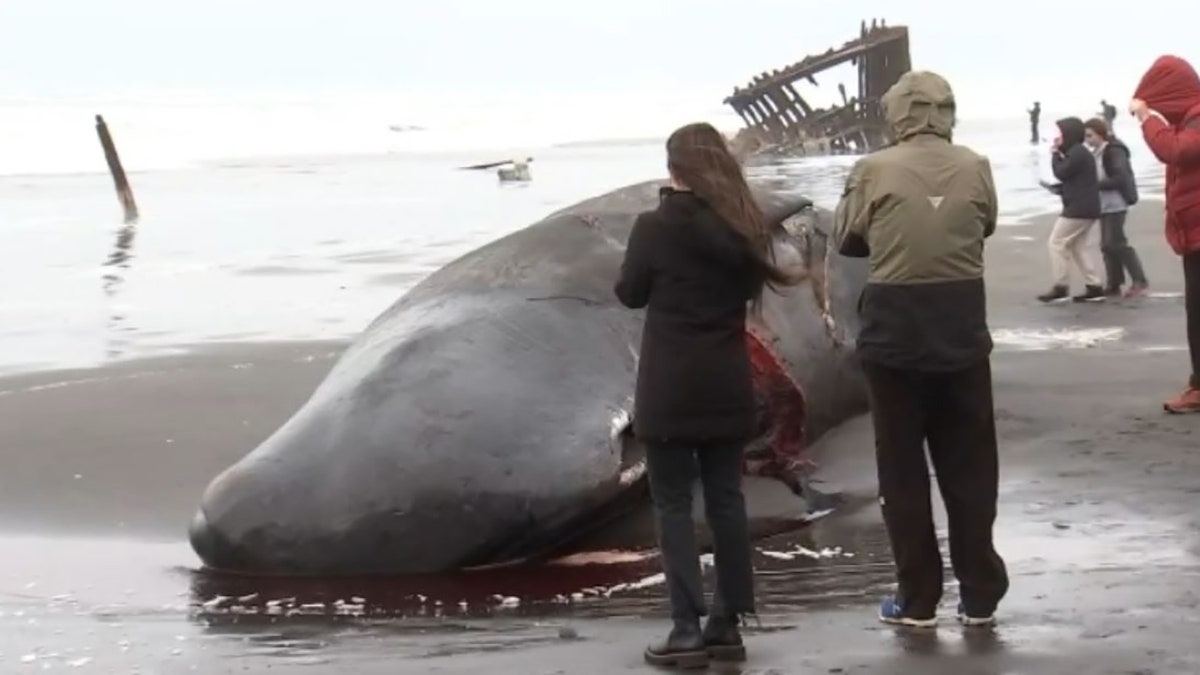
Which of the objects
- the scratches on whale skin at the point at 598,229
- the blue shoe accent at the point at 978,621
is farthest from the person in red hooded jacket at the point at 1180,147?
the blue shoe accent at the point at 978,621

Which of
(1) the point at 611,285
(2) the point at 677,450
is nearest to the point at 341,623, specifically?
(2) the point at 677,450

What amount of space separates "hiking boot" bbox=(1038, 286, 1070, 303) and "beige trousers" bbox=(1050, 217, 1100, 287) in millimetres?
43

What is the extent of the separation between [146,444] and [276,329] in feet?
14.7

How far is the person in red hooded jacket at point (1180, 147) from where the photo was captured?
29.1 feet

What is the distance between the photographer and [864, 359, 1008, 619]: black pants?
217 inches

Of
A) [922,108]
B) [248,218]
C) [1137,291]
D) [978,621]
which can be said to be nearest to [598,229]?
[922,108]

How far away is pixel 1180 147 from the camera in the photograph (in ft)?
29.2

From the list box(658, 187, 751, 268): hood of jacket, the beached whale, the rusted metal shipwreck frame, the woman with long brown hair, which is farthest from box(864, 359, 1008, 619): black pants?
the rusted metal shipwreck frame

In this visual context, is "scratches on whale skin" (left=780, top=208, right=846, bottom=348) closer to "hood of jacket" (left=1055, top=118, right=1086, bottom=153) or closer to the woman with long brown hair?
the woman with long brown hair

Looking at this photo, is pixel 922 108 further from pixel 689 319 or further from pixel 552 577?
pixel 552 577

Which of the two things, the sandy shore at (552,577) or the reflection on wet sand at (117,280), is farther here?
the reflection on wet sand at (117,280)

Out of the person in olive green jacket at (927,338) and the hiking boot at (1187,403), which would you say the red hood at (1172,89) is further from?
the person in olive green jacket at (927,338)

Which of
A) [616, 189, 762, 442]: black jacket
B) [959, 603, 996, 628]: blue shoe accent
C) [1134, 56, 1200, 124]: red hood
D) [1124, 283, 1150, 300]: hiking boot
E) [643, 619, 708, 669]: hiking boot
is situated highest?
[1134, 56, 1200, 124]: red hood

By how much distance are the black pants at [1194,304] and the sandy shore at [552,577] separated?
310 mm
